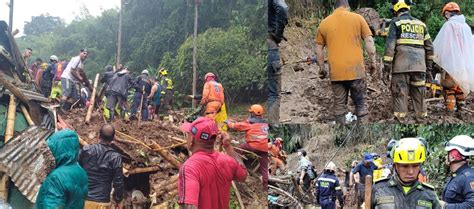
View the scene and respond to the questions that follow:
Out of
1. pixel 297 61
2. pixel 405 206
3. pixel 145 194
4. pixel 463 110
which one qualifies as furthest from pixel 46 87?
pixel 463 110

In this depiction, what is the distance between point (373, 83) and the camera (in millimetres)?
5062

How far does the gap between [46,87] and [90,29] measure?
42cm

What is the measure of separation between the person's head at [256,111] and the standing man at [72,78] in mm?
974

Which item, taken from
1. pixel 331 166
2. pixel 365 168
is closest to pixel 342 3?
pixel 331 166

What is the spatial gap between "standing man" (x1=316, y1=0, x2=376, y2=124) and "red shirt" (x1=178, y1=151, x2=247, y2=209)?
65.3 inches

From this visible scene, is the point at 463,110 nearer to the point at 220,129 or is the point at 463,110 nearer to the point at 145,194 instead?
the point at 220,129

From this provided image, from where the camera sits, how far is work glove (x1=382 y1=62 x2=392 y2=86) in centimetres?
473

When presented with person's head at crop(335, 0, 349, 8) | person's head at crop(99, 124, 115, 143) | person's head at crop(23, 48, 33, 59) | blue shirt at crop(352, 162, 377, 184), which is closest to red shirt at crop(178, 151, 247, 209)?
person's head at crop(99, 124, 115, 143)

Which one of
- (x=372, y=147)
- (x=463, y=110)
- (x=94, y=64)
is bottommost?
(x=372, y=147)

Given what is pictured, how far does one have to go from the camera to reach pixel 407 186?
10.4ft

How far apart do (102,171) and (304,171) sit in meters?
2.75

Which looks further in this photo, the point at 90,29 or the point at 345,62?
the point at 345,62

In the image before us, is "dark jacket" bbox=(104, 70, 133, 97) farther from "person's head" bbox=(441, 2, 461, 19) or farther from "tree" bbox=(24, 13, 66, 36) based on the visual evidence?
"person's head" bbox=(441, 2, 461, 19)

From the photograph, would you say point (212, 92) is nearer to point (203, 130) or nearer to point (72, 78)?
point (203, 130)
